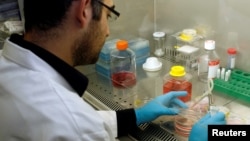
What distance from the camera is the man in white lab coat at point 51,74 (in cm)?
69

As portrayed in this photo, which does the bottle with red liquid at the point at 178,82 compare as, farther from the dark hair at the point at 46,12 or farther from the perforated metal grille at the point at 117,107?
the dark hair at the point at 46,12

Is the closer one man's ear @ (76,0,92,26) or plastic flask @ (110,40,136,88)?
man's ear @ (76,0,92,26)

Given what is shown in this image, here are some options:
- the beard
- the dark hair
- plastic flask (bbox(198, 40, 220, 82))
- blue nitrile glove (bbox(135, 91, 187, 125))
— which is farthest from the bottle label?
the dark hair

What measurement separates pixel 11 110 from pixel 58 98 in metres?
0.12

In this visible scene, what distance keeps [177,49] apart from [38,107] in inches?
34.8

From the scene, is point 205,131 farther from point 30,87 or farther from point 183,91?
point 30,87

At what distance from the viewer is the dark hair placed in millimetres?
726

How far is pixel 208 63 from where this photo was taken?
1249 mm

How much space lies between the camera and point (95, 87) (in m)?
1.34

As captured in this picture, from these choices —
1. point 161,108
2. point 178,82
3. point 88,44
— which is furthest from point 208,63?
point 88,44

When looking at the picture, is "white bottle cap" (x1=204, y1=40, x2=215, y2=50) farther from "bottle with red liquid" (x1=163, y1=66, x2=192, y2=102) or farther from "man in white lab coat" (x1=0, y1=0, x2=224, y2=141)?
"man in white lab coat" (x1=0, y1=0, x2=224, y2=141)

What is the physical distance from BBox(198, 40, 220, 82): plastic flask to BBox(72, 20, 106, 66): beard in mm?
531

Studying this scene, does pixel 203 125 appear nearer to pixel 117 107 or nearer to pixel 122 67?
pixel 117 107

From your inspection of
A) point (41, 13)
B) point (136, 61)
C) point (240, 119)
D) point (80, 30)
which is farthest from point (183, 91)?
A: point (41, 13)
